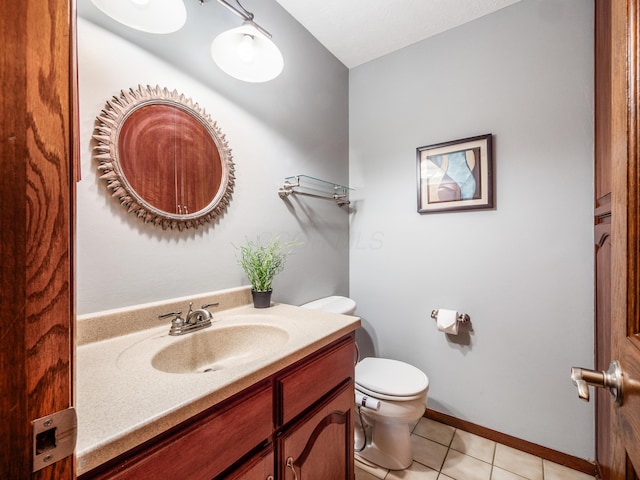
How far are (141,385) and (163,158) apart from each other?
81 centimetres

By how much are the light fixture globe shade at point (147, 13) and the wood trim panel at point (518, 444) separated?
7.93ft

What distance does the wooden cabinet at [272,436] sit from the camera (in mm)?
556

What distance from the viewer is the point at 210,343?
1.04 m

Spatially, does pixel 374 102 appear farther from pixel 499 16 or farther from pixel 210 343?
pixel 210 343

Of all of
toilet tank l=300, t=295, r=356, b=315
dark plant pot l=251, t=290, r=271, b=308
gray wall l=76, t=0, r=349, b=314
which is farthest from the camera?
toilet tank l=300, t=295, r=356, b=315

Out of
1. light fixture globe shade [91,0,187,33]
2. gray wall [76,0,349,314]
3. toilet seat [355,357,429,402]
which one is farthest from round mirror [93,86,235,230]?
toilet seat [355,357,429,402]

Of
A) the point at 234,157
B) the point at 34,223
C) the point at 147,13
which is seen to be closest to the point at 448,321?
the point at 234,157

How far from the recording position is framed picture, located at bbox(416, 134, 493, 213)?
164 centimetres

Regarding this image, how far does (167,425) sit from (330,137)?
1858 mm

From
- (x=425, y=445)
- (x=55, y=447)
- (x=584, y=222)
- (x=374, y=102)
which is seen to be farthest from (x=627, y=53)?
(x=425, y=445)

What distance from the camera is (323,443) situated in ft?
3.14

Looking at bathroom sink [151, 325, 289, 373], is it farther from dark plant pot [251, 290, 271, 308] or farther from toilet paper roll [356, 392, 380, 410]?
toilet paper roll [356, 392, 380, 410]

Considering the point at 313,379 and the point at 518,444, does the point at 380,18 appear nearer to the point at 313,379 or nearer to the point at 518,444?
the point at 313,379

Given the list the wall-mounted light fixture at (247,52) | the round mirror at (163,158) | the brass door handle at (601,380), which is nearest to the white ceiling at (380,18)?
the wall-mounted light fixture at (247,52)
